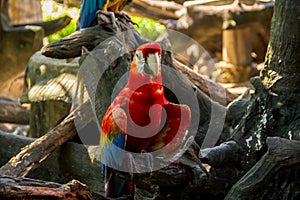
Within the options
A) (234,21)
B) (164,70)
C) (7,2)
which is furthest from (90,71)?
(7,2)

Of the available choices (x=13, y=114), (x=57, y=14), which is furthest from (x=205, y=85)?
(x=57, y=14)

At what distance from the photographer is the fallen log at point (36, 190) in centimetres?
175

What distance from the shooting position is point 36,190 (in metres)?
1.80

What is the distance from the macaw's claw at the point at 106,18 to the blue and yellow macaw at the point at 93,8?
0.45ft

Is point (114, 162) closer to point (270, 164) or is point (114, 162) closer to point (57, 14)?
point (270, 164)

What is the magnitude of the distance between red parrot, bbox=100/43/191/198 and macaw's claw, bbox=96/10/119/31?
74cm

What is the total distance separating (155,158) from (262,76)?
0.71 metres

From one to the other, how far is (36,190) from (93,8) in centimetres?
130

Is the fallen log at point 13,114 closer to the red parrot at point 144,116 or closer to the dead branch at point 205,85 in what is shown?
the dead branch at point 205,85

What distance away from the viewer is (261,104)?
95.9 inches

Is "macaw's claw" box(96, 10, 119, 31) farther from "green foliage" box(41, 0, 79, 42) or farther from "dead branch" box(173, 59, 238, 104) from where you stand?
"green foliage" box(41, 0, 79, 42)

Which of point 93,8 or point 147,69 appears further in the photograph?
point 93,8

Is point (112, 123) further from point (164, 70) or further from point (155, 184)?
point (164, 70)

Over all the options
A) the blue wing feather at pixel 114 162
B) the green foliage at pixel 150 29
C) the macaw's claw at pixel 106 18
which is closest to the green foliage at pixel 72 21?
the green foliage at pixel 150 29
